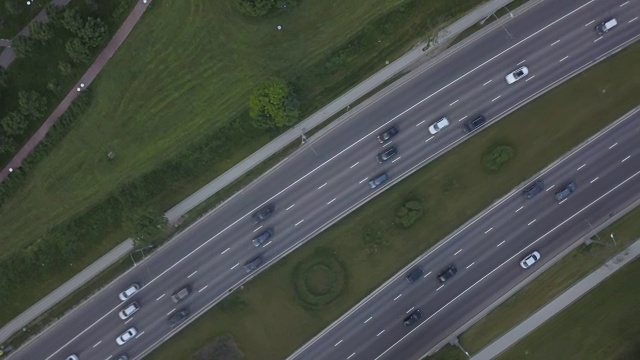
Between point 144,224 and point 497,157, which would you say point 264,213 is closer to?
point 144,224

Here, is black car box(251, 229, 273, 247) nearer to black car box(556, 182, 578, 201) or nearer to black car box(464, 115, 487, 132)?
black car box(464, 115, 487, 132)

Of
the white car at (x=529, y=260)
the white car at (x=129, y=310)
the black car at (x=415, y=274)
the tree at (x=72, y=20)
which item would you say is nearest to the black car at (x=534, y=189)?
the white car at (x=529, y=260)

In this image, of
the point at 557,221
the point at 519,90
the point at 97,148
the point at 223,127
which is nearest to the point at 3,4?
the point at 97,148

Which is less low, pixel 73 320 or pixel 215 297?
pixel 73 320

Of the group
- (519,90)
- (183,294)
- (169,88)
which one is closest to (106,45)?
(169,88)

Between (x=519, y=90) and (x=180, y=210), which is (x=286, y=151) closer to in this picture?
(x=180, y=210)

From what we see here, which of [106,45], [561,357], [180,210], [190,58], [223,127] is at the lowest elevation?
[561,357]

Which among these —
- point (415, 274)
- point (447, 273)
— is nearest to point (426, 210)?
point (415, 274)

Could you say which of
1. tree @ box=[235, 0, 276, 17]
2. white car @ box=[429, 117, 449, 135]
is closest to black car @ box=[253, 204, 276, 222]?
white car @ box=[429, 117, 449, 135]
